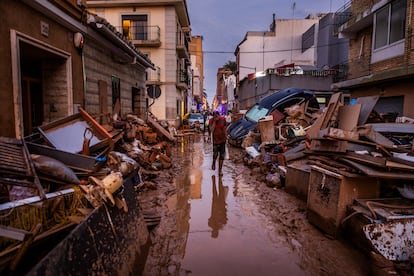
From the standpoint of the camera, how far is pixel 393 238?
10.6 feet

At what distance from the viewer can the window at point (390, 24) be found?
11.4 metres

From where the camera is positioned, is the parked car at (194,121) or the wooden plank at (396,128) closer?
the wooden plank at (396,128)

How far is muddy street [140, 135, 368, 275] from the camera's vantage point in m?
3.29

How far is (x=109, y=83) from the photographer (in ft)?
28.9

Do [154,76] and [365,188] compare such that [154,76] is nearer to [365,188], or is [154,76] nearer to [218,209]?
[218,209]

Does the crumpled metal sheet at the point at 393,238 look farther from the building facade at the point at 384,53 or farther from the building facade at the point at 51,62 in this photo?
the building facade at the point at 384,53

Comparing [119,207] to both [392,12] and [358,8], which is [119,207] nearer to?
[392,12]

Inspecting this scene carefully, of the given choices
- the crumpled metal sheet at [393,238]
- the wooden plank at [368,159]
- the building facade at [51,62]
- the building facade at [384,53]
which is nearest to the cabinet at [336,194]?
the wooden plank at [368,159]

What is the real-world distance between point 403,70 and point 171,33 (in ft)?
55.2

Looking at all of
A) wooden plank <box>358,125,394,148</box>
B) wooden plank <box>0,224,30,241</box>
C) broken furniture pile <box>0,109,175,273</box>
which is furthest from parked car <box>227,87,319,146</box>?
wooden plank <box>0,224,30,241</box>

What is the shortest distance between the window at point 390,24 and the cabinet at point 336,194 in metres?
10.6

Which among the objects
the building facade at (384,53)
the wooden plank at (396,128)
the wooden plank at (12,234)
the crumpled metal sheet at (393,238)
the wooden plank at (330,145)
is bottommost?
the crumpled metal sheet at (393,238)

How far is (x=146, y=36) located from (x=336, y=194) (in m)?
21.6

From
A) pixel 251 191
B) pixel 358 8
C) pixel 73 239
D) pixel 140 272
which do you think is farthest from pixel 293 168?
pixel 358 8
